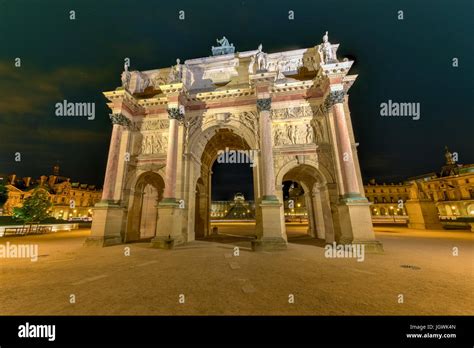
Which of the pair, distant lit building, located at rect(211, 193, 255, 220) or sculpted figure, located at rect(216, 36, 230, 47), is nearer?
sculpted figure, located at rect(216, 36, 230, 47)

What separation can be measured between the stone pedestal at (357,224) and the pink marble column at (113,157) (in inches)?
612

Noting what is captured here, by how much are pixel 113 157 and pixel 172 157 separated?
4.75m

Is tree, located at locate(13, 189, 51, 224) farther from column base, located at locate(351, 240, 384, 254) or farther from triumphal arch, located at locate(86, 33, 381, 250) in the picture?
column base, located at locate(351, 240, 384, 254)

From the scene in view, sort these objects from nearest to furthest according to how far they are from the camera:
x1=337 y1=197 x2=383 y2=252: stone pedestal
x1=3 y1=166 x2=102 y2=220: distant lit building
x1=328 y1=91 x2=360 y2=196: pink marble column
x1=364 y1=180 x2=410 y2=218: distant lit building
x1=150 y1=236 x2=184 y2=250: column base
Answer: x1=337 y1=197 x2=383 y2=252: stone pedestal → x1=328 y1=91 x2=360 y2=196: pink marble column → x1=150 y1=236 x2=184 y2=250: column base → x1=3 y1=166 x2=102 y2=220: distant lit building → x1=364 y1=180 x2=410 y2=218: distant lit building

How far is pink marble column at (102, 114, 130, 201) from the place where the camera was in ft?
44.2

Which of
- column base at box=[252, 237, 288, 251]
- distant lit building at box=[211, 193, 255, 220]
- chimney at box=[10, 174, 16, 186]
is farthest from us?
distant lit building at box=[211, 193, 255, 220]

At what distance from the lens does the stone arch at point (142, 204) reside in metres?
14.8

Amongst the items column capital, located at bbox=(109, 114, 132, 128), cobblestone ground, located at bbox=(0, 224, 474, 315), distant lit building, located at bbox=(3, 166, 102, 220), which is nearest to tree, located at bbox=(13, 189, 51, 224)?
column capital, located at bbox=(109, 114, 132, 128)

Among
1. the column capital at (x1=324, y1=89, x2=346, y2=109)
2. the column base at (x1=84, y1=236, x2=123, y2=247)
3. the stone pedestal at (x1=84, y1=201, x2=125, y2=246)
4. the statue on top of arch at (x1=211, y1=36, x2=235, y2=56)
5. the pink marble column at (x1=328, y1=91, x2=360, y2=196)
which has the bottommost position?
the column base at (x1=84, y1=236, x2=123, y2=247)

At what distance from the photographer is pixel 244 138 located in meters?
14.5

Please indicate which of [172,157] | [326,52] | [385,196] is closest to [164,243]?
[172,157]

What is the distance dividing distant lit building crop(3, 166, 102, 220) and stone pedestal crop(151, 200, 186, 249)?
6381 cm
